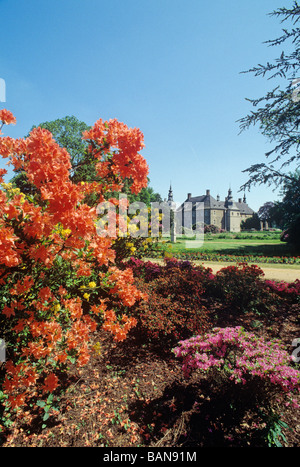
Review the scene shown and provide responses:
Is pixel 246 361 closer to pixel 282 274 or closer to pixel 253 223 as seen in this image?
pixel 282 274

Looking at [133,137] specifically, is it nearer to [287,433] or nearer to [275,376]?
[275,376]

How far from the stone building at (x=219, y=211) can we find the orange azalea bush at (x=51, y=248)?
71.1 meters

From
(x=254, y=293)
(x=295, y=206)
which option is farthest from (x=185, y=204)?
(x=254, y=293)

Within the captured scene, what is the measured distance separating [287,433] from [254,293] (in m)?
3.88

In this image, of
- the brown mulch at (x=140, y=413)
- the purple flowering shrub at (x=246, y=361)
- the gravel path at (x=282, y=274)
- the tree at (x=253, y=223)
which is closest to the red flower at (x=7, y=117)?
the brown mulch at (x=140, y=413)

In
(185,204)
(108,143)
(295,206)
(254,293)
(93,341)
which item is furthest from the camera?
(185,204)

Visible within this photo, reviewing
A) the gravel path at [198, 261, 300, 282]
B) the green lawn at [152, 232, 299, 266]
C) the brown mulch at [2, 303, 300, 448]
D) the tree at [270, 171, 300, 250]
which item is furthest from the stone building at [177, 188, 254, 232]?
the brown mulch at [2, 303, 300, 448]

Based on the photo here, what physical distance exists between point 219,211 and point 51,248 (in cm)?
8097

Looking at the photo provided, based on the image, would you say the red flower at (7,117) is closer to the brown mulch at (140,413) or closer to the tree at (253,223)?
the brown mulch at (140,413)

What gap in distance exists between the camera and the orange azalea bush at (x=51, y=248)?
1850mm

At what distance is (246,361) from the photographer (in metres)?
2.97

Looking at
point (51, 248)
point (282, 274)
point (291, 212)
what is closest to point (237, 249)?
point (291, 212)

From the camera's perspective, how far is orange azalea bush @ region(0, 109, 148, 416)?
6.07 feet

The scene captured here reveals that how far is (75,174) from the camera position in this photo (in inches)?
120
